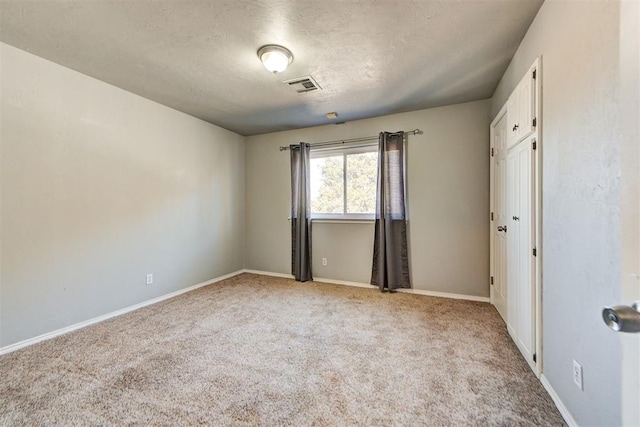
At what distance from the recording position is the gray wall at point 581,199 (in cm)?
109

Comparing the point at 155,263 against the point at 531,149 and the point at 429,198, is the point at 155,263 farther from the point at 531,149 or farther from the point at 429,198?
the point at 531,149

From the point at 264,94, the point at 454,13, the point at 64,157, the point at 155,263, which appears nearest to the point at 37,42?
the point at 64,157

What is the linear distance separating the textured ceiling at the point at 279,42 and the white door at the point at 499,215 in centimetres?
58

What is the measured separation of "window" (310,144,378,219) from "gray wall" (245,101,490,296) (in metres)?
0.21

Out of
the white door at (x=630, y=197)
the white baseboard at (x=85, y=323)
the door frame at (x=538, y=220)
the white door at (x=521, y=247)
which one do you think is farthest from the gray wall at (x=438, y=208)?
the white door at (x=630, y=197)

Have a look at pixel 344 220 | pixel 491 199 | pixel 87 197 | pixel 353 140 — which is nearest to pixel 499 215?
pixel 491 199

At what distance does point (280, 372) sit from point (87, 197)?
2.54 m

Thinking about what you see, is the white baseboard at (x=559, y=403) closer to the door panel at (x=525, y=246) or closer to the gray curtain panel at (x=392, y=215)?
→ the door panel at (x=525, y=246)

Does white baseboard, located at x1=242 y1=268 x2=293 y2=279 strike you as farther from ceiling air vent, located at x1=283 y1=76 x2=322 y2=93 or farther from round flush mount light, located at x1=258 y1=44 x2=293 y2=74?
round flush mount light, located at x1=258 y1=44 x2=293 y2=74

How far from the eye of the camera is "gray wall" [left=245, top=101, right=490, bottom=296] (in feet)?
10.7

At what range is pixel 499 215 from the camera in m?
2.79

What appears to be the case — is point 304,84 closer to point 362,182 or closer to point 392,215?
point 362,182

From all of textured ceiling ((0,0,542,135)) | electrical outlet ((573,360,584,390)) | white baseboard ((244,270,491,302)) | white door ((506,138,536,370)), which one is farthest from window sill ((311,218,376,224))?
electrical outlet ((573,360,584,390))

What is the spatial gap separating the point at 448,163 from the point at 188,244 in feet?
12.1
